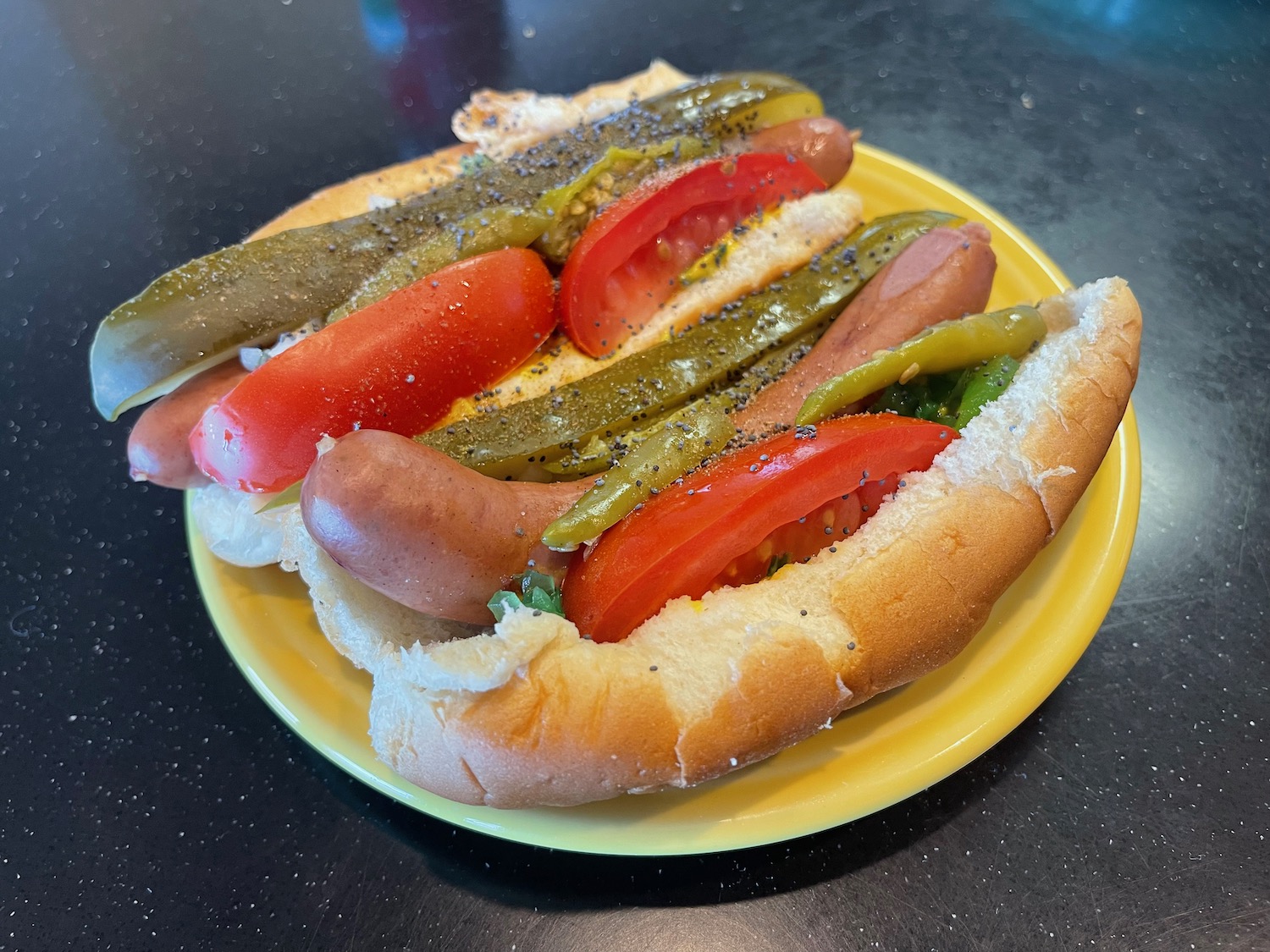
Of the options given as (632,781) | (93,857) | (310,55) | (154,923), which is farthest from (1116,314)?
(310,55)

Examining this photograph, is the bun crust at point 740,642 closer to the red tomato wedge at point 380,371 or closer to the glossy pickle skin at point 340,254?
the red tomato wedge at point 380,371

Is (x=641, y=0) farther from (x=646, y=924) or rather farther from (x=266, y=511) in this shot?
(x=646, y=924)

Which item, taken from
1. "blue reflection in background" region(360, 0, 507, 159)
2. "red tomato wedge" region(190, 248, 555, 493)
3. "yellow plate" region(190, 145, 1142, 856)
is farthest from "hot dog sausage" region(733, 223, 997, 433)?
"blue reflection in background" region(360, 0, 507, 159)

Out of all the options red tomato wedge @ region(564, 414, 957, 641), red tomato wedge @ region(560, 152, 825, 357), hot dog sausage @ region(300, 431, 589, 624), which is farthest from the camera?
red tomato wedge @ region(560, 152, 825, 357)

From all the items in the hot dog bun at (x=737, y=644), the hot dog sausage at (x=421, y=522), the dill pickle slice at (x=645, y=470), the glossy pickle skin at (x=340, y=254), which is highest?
the glossy pickle skin at (x=340, y=254)

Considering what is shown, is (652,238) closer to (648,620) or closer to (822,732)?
(648,620)

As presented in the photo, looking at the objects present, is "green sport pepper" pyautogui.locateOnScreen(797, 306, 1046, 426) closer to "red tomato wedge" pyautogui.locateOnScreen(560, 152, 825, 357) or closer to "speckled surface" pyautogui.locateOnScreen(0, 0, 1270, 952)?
"red tomato wedge" pyautogui.locateOnScreen(560, 152, 825, 357)

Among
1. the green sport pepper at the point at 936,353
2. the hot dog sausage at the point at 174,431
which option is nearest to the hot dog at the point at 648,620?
the green sport pepper at the point at 936,353
